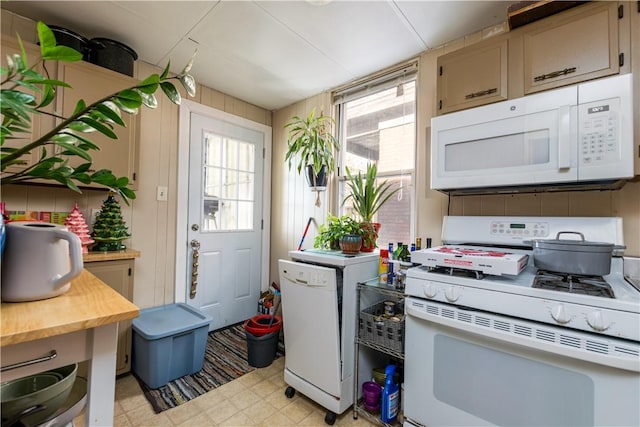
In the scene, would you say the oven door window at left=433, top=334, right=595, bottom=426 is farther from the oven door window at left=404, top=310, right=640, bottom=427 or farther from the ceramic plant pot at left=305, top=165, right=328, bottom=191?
the ceramic plant pot at left=305, top=165, right=328, bottom=191

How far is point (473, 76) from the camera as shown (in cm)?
157

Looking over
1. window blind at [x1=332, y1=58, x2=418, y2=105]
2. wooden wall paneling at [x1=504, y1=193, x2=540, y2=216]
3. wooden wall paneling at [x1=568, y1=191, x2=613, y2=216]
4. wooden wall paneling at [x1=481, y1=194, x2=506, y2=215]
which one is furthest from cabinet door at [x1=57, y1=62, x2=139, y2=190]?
wooden wall paneling at [x1=568, y1=191, x2=613, y2=216]

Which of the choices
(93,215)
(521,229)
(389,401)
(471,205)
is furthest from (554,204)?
(93,215)

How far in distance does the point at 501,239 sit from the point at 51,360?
6.15 ft

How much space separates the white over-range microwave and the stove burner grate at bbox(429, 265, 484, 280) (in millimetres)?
468

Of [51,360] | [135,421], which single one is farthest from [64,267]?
[135,421]

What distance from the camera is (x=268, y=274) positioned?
321 cm

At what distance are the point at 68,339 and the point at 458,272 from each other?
1.43 m

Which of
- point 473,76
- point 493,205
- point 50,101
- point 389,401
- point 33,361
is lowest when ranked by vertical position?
point 389,401

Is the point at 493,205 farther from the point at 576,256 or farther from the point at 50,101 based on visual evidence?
the point at 50,101

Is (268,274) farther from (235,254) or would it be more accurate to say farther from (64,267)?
(64,267)

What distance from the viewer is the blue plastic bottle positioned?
5.15ft

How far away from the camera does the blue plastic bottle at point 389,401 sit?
1569 mm

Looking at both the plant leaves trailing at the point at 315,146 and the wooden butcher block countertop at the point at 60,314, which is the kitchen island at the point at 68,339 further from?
the plant leaves trailing at the point at 315,146
